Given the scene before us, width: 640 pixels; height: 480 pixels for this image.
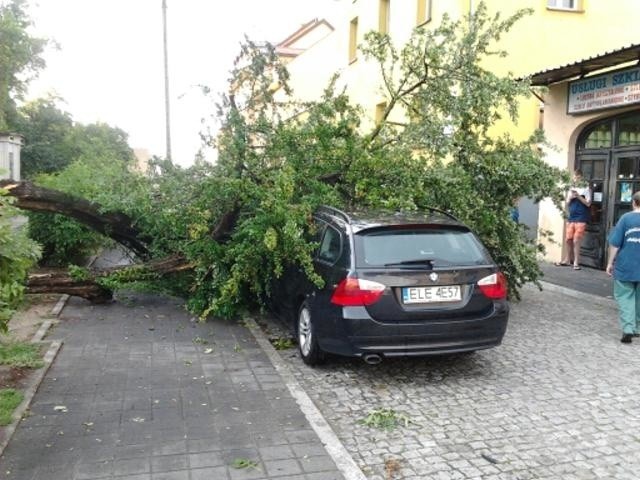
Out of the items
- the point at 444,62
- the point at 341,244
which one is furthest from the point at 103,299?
the point at 444,62

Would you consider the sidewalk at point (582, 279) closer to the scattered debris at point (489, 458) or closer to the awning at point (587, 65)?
the awning at point (587, 65)

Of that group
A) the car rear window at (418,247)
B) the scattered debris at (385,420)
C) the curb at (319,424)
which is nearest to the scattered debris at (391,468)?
the curb at (319,424)

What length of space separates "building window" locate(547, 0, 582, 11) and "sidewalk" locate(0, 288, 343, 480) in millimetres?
12733

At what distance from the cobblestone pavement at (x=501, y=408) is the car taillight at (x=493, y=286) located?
764 millimetres

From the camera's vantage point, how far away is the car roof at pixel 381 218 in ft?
18.6

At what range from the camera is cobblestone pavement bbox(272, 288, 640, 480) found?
394cm

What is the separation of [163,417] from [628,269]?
5074mm

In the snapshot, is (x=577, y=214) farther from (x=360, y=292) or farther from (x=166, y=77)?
(x=166, y=77)

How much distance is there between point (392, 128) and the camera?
324 inches

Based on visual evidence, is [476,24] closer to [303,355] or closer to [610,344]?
[610,344]

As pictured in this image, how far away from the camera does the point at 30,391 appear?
16.5 ft

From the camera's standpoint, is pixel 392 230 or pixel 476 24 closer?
pixel 392 230

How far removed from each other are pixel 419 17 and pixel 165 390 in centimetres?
Answer: 1454

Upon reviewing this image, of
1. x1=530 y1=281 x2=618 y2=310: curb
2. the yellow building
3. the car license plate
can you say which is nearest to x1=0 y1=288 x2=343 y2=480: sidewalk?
the car license plate
